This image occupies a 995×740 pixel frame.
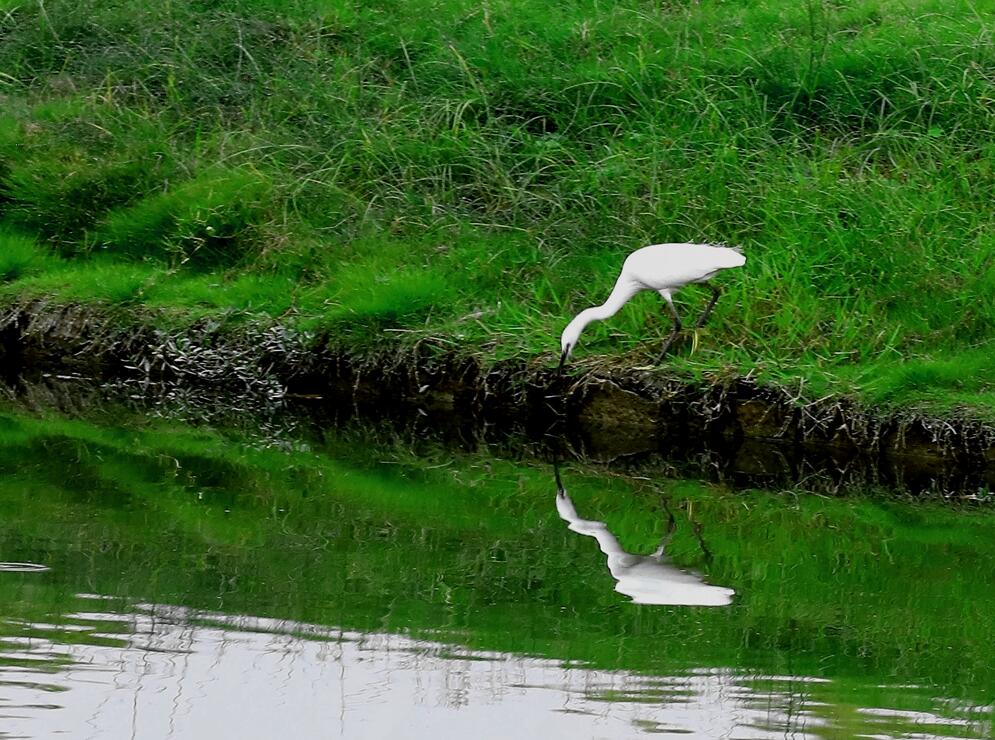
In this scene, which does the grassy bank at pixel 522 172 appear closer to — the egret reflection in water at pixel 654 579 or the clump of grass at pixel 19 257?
the clump of grass at pixel 19 257

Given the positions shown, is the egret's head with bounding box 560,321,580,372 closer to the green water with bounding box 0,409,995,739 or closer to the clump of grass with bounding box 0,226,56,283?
the green water with bounding box 0,409,995,739

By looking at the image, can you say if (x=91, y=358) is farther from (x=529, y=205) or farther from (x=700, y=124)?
(x=700, y=124)

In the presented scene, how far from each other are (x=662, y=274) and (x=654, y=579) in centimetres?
302

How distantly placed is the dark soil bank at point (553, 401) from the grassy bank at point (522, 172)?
0.15 metres

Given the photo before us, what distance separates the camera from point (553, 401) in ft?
30.4

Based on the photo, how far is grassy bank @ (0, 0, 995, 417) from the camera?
9.45 metres

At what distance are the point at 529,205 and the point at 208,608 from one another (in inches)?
220

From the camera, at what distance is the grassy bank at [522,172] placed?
31.0 feet

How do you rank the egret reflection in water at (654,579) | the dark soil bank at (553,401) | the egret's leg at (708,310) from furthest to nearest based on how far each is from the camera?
1. the egret's leg at (708,310)
2. the dark soil bank at (553,401)
3. the egret reflection in water at (654,579)

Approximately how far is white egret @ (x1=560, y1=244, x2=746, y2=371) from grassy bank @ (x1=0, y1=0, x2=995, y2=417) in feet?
1.17

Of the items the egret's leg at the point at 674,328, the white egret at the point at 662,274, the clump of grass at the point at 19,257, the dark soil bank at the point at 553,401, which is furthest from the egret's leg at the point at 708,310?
the clump of grass at the point at 19,257

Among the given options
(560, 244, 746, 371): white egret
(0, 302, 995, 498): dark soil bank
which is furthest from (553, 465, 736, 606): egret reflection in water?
(560, 244, 746, 371): white egret

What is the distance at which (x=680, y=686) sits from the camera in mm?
4770

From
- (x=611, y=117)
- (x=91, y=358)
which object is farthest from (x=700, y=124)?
(x=91, y=358)
